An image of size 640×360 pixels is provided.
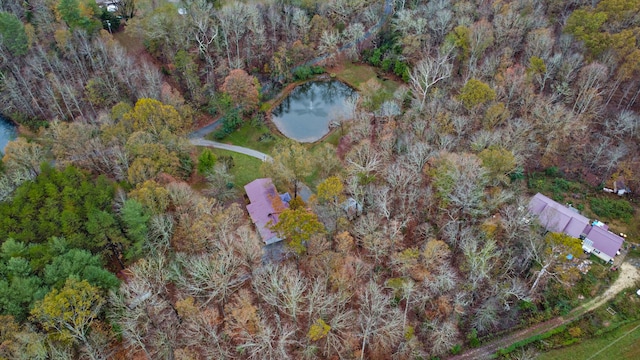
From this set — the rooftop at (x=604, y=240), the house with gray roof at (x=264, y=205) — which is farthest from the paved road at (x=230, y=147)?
the rooftop at (x=604, y=240)

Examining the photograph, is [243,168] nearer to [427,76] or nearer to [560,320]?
[427,76]

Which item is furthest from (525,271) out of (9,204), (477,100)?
(9,204)

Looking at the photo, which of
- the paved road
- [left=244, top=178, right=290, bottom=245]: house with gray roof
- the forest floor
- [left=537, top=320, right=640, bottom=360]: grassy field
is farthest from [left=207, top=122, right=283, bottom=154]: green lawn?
[left=537, top=320, right=640, bottom=360]: grassy field

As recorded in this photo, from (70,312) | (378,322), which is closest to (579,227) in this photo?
(378,322)

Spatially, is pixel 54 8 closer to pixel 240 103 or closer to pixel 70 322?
pixel 240 103

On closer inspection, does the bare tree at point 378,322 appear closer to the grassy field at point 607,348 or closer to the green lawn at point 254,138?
the grassy field at point 607,348
